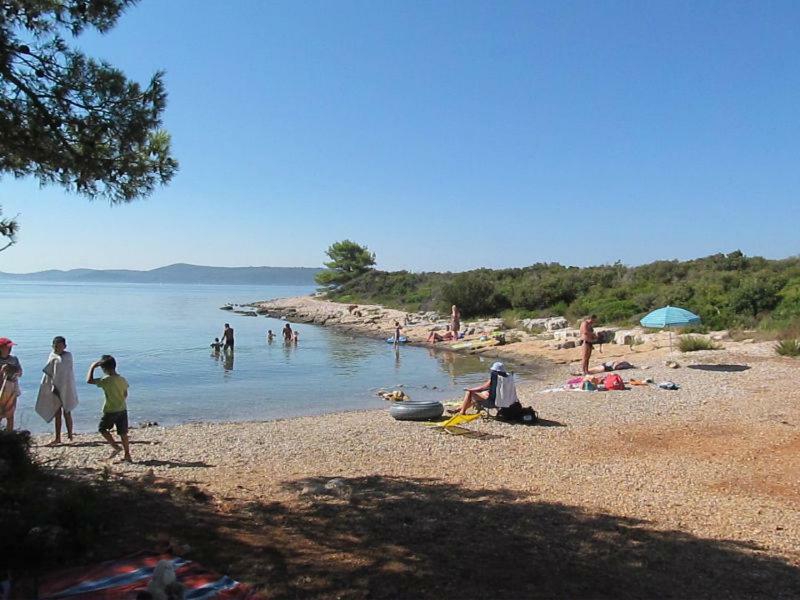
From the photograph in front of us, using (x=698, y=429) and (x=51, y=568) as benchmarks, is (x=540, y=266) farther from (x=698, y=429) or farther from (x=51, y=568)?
(x=51, y=568)

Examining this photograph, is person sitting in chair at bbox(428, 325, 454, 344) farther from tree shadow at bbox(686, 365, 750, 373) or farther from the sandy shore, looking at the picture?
the sandy shore

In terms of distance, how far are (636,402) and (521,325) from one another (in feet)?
69.4

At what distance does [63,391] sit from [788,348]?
61.3 feet

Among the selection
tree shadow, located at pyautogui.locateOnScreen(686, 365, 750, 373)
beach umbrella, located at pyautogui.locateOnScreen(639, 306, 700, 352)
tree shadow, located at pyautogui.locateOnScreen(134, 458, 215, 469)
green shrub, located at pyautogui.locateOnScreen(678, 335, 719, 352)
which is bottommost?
tree shadow, located at pyautogui.locateOnScreen(134, 458, 215, 469)

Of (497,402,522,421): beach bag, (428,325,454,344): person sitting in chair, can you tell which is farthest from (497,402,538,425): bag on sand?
(428,325,454,344): person sitting in chair

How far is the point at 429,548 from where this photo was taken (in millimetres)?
4832

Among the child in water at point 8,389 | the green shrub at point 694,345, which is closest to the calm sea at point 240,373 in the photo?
the child in water at point 8,389

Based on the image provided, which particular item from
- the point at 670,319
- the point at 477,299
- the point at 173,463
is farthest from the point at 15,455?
the point at 477,299

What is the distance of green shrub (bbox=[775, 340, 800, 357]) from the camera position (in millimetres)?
17969

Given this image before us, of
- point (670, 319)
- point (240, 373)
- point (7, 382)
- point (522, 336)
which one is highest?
point (670, 319)

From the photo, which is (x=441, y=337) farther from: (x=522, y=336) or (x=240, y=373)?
(x=240, y=373)

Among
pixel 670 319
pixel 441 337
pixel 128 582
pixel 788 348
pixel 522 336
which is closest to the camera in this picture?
pixel 128 582

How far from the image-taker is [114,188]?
6273 mm

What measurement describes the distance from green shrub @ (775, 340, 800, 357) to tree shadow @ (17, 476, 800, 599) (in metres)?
15.2
